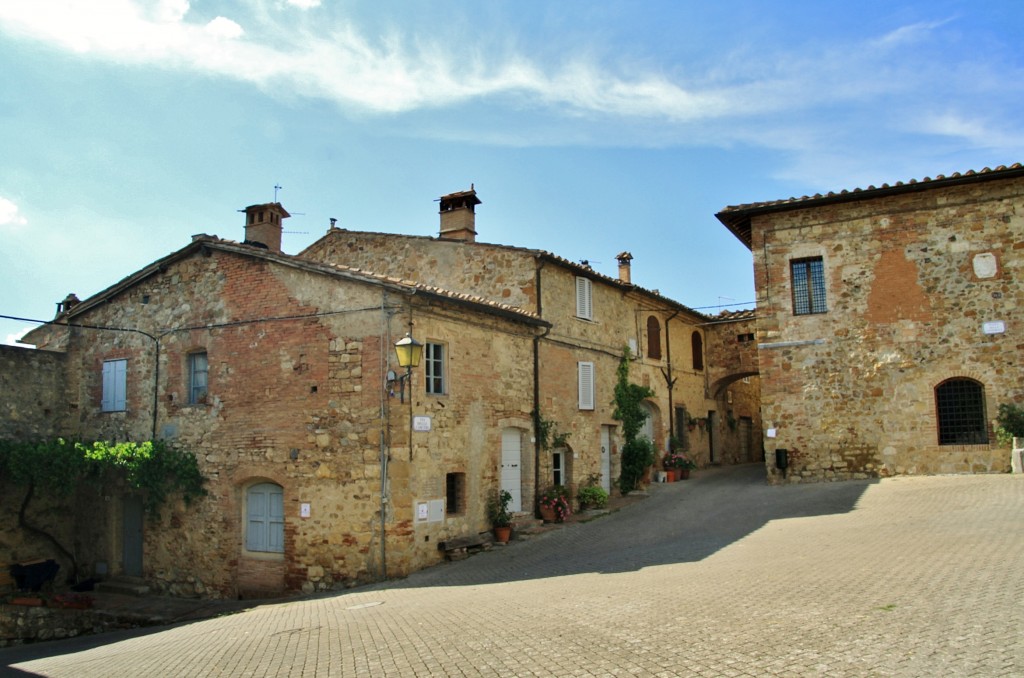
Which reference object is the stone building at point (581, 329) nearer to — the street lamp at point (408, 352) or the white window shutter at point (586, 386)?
the white window shutter at point (586, 386)

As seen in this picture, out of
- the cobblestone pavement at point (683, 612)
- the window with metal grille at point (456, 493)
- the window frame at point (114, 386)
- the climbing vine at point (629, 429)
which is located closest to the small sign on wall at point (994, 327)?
the cobblestone pavement at point (683, 612)

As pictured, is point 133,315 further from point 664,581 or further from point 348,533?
point 664,581

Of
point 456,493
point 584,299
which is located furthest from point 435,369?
point 584,299

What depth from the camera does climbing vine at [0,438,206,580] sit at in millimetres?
16094

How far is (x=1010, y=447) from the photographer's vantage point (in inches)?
690

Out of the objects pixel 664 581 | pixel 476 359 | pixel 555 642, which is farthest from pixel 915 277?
pixel 555 642

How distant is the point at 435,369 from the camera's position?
50.5 ft

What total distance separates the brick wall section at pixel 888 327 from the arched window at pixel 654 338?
Result: 5050 mm

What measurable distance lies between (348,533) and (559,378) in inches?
290

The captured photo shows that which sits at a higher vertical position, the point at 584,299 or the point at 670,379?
the point at 584,299

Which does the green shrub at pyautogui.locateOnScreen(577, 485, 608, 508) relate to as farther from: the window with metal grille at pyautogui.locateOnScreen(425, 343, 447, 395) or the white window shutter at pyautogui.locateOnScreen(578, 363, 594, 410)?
the window with metal grille at pyautogui.locateOnScreen(425, 343, 447, 395)

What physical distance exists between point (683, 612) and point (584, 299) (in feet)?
44.8

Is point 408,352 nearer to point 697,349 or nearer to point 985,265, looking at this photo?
point 985,265

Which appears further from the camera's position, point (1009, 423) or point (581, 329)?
point (581, 329)
